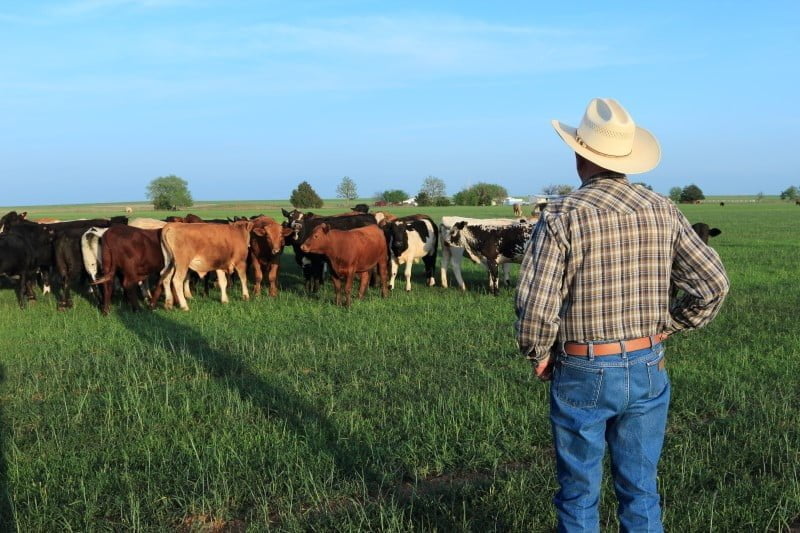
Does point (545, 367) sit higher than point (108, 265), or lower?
higher

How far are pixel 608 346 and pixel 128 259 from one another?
1205 centimetres

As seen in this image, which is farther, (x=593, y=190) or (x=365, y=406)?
(x=365, y=406)

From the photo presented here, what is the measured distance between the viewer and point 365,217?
62.2ft

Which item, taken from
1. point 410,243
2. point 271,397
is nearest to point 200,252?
point 410,243

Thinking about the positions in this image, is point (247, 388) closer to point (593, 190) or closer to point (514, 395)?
point (514, 395)

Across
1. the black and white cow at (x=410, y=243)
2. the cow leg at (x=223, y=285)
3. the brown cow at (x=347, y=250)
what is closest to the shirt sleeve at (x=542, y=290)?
the brown cow at (x=347, y=250)

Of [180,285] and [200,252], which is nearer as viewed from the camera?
[180,285]

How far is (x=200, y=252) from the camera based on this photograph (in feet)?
46.6

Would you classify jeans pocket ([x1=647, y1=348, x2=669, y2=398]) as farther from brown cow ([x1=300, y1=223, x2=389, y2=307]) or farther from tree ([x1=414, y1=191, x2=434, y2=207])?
tree ([x1=414, y1=191, x2=434, y2=207])

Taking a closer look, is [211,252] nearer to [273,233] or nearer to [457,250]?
[273,233]

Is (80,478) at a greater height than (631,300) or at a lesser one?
lesser

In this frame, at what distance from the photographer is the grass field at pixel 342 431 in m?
A: 4.39

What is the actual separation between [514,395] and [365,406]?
60.9 inches

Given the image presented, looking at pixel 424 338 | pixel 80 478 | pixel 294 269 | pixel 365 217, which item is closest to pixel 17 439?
pixel 80 478
